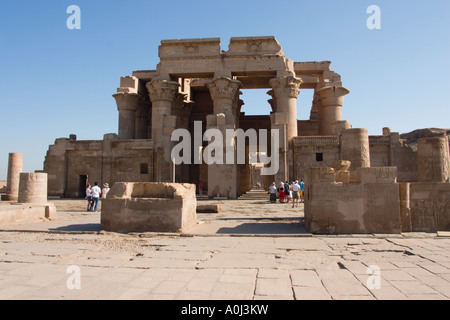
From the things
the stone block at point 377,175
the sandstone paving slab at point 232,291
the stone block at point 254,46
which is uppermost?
the stone block at point 254,46

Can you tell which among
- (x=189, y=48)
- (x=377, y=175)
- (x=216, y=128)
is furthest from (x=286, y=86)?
(x=377, y=175)

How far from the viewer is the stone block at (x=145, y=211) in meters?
7.41

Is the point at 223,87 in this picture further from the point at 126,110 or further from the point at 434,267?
the point at 434,267

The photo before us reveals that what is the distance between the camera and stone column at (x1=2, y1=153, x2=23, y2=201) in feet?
57.8

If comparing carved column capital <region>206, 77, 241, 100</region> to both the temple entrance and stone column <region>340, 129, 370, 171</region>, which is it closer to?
stone column <region>340, 129, 370, 171</region>

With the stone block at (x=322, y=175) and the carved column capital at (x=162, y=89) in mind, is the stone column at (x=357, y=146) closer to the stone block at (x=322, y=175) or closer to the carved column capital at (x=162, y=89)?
the stone block at (x=322, y=175)

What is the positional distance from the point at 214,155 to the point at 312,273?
16233 millimetres

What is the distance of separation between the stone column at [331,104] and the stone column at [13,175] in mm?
18870

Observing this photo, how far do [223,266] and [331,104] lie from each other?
832 inches

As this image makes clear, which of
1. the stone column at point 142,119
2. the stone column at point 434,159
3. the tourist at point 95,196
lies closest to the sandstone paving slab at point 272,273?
the stone column at point 434,159

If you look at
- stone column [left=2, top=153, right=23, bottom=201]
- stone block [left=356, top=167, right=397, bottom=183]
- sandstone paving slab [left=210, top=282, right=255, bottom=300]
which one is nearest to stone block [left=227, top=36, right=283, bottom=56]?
stone column [left=2, top=153, right=23, bottom=201]

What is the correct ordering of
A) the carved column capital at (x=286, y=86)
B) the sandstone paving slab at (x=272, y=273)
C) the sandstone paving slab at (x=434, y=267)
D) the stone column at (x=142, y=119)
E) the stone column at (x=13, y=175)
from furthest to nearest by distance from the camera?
1. the stone column at (x=142, y=119)
2. the carved column capital at (x=286, y=86)
3. the stone column at (x=13, y=175)
4. the sandstone paving slab at (x=434, y=267)
5. the sandstone paving slab at (x=272, y=273)

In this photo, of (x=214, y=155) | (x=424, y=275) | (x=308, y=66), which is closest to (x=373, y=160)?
(x=308, y=66)

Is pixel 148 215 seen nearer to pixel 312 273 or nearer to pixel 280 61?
pixel 312 273
